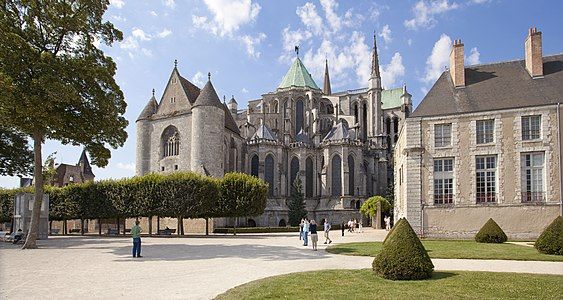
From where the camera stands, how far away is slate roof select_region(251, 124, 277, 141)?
60094 mm

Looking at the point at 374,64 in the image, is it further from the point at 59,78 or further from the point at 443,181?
the point at 59,78

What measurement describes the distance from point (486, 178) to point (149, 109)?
40.4 m

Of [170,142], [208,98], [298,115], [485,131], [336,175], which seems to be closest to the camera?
[485,131]

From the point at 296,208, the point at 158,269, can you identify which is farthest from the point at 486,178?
the point at 296,208

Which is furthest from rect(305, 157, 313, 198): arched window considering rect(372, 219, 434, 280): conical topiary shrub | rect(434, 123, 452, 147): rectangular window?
rect(372, 219, 434, 280): conical topiary shrub

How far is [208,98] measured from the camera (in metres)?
49.0

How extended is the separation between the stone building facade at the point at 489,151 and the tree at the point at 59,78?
16.4 m

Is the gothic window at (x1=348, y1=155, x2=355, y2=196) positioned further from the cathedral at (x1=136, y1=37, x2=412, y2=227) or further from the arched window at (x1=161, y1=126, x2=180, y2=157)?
the arched window at (x1=161, y1=126, x2=180, y2=157)

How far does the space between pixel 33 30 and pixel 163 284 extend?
16.2 meters

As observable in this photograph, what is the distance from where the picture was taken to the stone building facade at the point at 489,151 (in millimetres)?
Answer: 24766

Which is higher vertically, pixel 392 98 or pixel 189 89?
pixel 392 98

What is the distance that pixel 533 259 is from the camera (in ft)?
49.7

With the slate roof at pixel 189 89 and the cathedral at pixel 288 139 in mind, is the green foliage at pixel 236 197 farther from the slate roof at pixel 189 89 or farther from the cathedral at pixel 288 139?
the slate roof at pixel 189 89

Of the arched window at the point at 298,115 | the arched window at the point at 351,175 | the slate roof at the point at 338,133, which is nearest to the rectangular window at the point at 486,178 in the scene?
the arched window at the point at 351,175
